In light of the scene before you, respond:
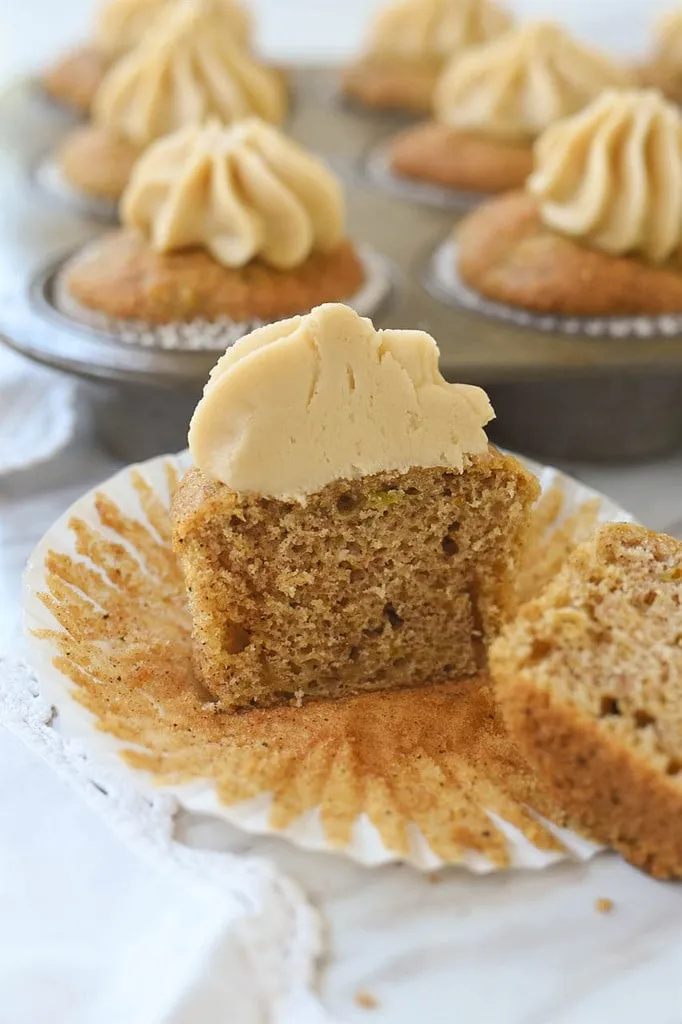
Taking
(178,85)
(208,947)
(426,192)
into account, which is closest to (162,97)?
(178,85)

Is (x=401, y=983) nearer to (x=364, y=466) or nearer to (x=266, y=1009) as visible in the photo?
(x=266, y=1009)

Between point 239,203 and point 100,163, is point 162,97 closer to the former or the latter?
point 100,163

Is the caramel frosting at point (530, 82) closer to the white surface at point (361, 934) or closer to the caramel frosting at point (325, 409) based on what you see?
the caramel frosting at point (325, 409)

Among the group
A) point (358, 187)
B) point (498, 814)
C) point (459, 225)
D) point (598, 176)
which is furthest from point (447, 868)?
point (358, 187)

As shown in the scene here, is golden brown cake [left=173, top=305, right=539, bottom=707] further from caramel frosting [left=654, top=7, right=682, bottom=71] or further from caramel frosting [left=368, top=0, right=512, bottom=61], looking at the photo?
caramel frosting [left=654, top=7, right=682, bottom=71]

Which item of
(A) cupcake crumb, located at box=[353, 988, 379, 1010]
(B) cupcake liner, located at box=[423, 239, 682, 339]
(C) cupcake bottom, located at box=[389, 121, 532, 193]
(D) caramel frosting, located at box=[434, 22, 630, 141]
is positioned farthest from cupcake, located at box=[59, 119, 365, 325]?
(A) cupcake crumb, located at box=[353, 988, 379, 1010]

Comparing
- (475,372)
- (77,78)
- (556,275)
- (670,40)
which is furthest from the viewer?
(670,40)

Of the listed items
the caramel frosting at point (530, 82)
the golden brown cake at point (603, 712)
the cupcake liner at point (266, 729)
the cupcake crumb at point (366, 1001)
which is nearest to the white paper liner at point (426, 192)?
the caramel frosting at point (530, 82)
